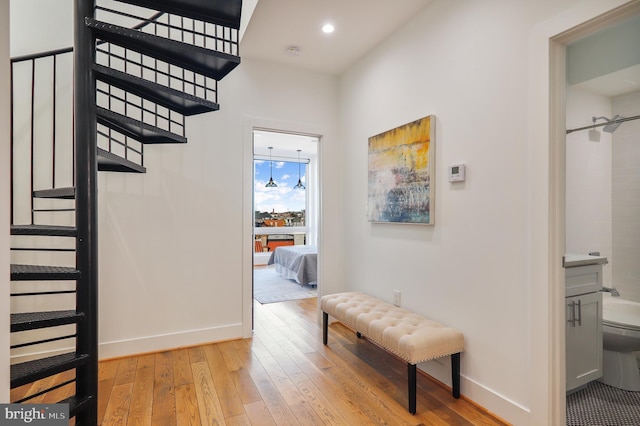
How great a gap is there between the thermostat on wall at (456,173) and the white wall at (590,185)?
149 cm

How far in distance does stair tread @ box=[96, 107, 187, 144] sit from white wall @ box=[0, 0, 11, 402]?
2.36ft

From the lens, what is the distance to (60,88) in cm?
272

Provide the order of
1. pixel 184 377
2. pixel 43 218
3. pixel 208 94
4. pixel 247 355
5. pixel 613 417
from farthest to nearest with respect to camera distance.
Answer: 1. pixel 208 94
2. pixel 247 355
3. pixel 43 218
4. pixel 184 377
5. pixel 613 417

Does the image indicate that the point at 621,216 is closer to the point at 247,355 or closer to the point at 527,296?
the point at 527,296

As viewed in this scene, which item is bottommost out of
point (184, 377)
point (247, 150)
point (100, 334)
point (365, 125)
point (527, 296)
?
point (184, 377)

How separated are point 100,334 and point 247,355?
126 centimetres

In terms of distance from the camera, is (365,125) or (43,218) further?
(365,125)

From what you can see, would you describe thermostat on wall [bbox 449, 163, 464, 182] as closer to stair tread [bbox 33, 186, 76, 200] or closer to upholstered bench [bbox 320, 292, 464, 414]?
upholstered bench [bbox 320, 292, 464, 414]

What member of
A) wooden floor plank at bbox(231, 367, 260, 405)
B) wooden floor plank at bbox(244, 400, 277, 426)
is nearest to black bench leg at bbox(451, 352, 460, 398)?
wooden floor plank at bbox(244, 400, 277, 426)

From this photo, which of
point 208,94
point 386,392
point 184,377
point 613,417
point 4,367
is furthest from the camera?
point 208,94

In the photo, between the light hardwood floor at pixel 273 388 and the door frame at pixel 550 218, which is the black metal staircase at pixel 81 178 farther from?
the door frame at pixel 550 218

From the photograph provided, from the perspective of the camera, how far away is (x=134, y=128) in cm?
239

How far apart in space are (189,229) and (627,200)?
13.3ft

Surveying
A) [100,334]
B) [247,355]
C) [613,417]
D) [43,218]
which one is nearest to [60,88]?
[43,218]
